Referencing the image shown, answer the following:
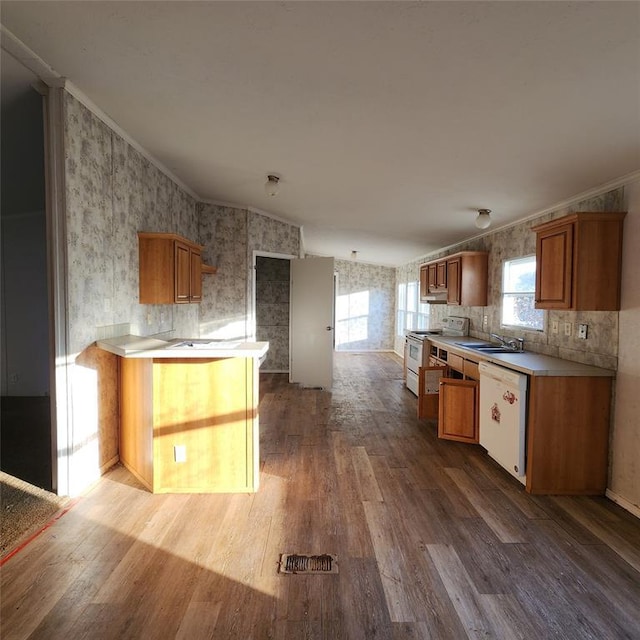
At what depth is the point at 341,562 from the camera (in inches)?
78.7

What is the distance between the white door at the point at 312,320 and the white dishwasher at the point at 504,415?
2.89 meters

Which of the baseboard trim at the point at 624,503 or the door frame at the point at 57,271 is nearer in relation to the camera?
the door frame at the point at 57,271

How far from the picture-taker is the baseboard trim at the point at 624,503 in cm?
251

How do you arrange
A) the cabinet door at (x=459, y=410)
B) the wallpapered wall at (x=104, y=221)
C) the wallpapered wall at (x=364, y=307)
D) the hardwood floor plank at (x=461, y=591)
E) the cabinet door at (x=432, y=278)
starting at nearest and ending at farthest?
the hardwood floor plank at (x=461, y=591) → the wallpapered wall at (x=104, y=221) → the cabinet door at (x=459, y=410) → the cabinet door at (x=432, y=278) → the wallpapered wall at (x=364, y=307)

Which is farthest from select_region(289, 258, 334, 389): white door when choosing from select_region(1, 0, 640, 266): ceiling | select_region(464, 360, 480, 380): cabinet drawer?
select_region(1, 0, 640, 266): ceiling

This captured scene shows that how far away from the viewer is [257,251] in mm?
5504

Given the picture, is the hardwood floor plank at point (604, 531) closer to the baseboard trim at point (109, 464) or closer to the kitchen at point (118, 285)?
the kitchen at point (118, 285)

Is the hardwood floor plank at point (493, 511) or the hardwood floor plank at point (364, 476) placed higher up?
the hardwood floor plank at point (364, 476)

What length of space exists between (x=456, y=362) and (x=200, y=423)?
2.77m

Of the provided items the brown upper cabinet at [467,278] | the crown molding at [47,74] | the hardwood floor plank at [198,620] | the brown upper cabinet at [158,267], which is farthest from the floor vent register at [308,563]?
the brown upper cabinet at [467,278]

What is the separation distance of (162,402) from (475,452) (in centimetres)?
268

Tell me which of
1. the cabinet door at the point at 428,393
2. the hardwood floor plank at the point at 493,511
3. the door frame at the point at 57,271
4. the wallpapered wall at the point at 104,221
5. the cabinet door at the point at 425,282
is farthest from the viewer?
the cabinet door at the point at 425,282

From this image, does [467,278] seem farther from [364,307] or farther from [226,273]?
[364,307]

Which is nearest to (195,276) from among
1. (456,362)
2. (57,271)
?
(57,271)
